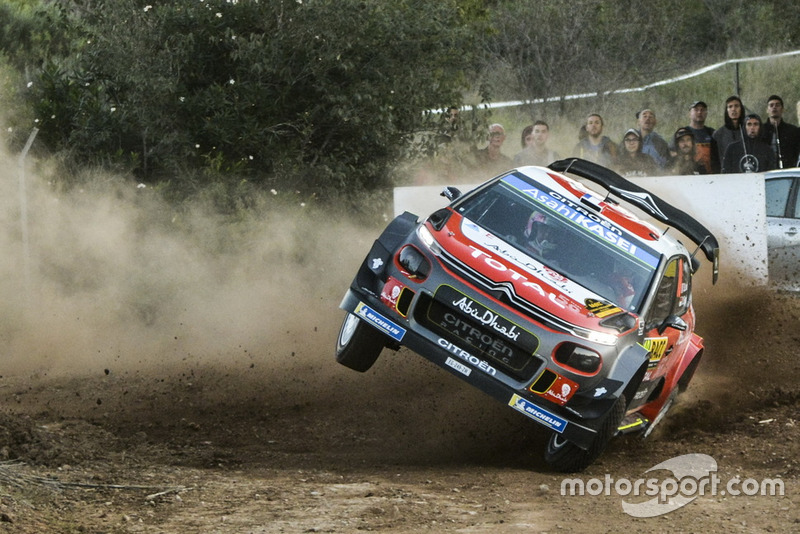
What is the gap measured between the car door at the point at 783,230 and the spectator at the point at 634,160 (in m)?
1.76

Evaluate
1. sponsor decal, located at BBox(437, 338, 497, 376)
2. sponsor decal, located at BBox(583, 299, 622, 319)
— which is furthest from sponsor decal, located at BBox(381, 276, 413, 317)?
sponsor decal, located at BBox(583, 299, 622, 319)

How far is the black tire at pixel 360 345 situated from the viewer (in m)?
7.82

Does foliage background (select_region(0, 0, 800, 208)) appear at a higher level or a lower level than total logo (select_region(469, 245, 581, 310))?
higher

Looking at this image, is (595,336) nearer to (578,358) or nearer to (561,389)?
(578,358)

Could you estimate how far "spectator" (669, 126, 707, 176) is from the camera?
1435 centimetres

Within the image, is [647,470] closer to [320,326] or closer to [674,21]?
[320,326]

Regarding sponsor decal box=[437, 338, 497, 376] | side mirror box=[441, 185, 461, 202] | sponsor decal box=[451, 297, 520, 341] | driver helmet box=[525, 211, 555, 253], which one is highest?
side mirror box=[441, 185, 461, 202]

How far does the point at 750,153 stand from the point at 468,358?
8367 millimetres

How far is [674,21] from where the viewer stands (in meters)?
23.8

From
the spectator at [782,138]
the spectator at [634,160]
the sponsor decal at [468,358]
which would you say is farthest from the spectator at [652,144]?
the sponsor decal at [468,358]

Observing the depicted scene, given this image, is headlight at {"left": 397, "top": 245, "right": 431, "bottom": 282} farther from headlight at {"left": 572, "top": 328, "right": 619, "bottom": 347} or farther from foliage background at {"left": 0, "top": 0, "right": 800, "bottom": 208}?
foliage background at {"left": 0, "top": 0, "right": 800, "bottom": 208}

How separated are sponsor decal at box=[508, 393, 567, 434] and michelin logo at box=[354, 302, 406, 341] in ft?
2.76

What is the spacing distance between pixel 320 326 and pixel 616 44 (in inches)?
497

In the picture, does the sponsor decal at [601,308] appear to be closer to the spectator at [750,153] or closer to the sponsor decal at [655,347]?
the sponsor decal at [655,347]
